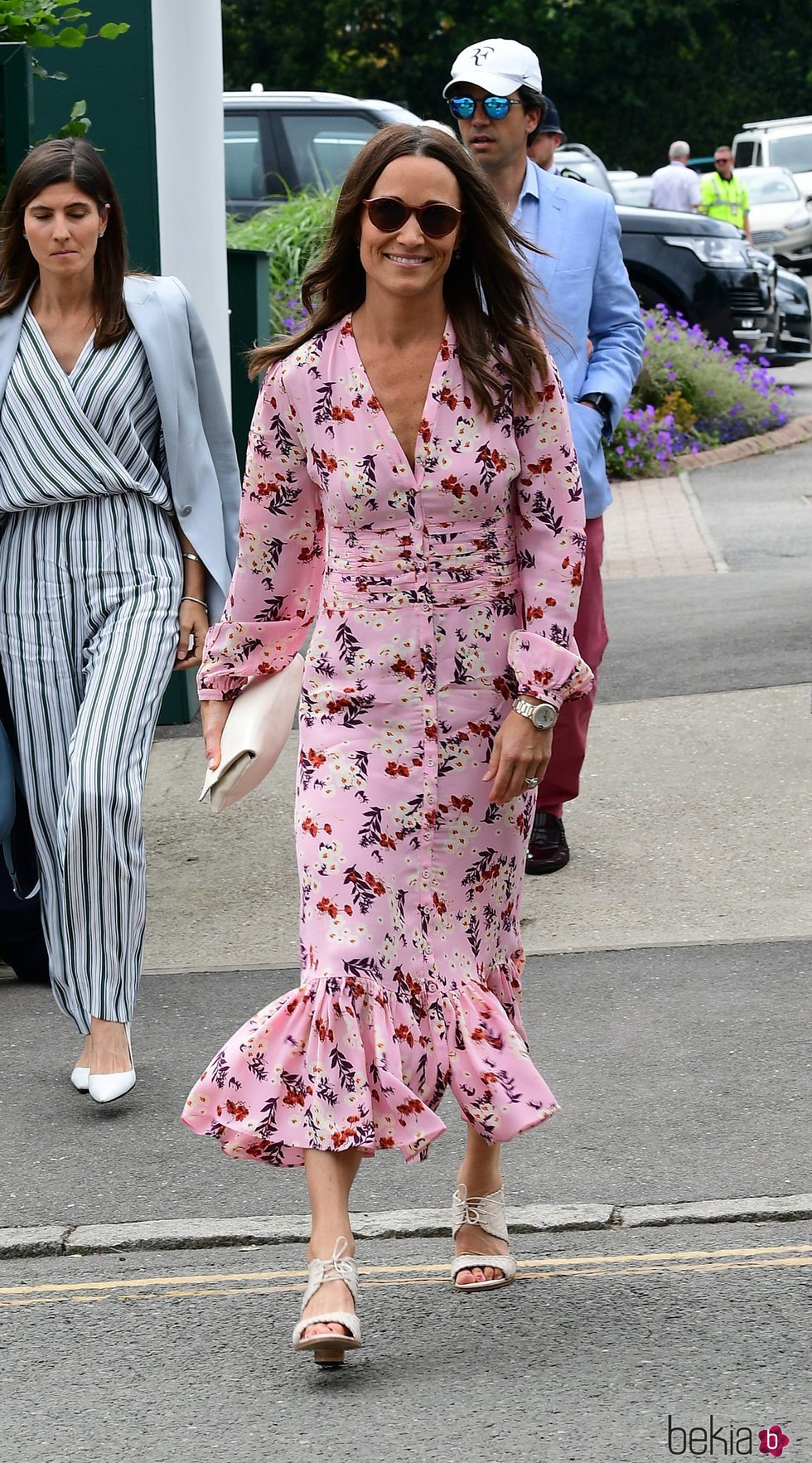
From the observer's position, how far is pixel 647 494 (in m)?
14.8

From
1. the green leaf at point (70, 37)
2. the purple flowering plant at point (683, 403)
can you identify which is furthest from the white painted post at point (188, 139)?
the purple flowering plant at point (683, 403)

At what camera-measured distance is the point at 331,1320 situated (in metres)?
3.41

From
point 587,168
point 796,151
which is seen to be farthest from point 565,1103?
point 796,151

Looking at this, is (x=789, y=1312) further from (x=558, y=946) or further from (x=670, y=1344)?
(x=558, y=946)

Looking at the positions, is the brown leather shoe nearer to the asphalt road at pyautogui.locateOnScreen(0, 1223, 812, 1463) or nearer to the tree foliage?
the asphalt road at pyautogui.locateOnScreen(0, 1223, 812, 1463)

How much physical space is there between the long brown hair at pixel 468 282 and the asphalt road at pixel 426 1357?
153 cm

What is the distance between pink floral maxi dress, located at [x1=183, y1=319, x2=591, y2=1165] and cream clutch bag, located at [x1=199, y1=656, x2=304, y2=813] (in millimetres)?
129

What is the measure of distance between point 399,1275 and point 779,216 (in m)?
32.5

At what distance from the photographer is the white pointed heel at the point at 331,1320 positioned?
3404 mm

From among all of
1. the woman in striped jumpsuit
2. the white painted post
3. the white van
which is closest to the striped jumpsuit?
the woman in striped jumpsuit

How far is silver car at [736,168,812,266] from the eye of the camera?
113 ft

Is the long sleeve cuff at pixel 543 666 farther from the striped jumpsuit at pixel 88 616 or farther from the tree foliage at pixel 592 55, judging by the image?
the tree foliage at pixel 592 55

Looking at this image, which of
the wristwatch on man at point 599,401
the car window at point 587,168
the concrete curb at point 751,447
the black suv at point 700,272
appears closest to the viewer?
the wristwatch on man at point 599,401

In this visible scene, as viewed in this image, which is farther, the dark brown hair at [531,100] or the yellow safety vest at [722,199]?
the yellow safety vest at [722,199]
